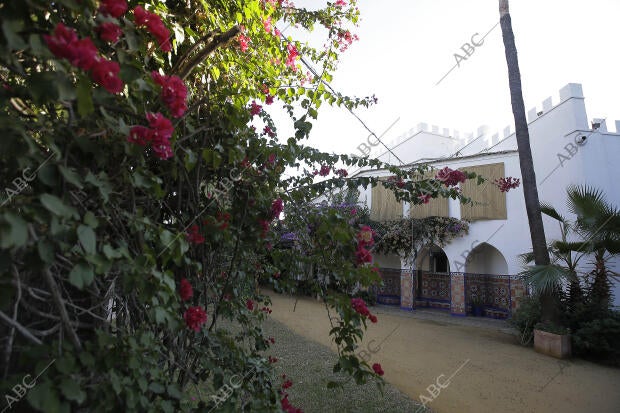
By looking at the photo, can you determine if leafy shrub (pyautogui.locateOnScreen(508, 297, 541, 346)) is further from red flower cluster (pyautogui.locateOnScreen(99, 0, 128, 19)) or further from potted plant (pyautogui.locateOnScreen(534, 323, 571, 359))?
red flower cluster (pyautogui.locateOnScreen(99, 0, 128, 19))

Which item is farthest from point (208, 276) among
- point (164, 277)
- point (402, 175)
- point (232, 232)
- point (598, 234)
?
point (598, 234)

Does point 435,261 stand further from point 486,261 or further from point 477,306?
point 477,306

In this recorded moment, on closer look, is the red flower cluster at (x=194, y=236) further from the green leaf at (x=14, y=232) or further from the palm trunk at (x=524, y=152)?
the palm trunk at (x=524, y=152)

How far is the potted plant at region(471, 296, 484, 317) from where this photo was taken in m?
10.4

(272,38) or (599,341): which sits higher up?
(272,38)

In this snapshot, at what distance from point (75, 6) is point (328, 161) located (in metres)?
2.34

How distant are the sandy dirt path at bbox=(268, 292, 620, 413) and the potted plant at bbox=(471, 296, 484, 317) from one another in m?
2.43

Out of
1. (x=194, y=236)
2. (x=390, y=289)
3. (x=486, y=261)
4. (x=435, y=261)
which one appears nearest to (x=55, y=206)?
(x=194, y=236)

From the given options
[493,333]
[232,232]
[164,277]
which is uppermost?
[232,232]

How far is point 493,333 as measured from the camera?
794 cm

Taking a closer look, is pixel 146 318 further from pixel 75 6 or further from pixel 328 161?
pixel 328 161

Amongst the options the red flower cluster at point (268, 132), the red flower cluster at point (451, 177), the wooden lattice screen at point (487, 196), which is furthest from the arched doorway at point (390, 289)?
the red flower cluster at point (268, 132)

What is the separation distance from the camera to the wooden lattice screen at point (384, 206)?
12.3m

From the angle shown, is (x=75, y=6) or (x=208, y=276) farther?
(x=208, y=276)
